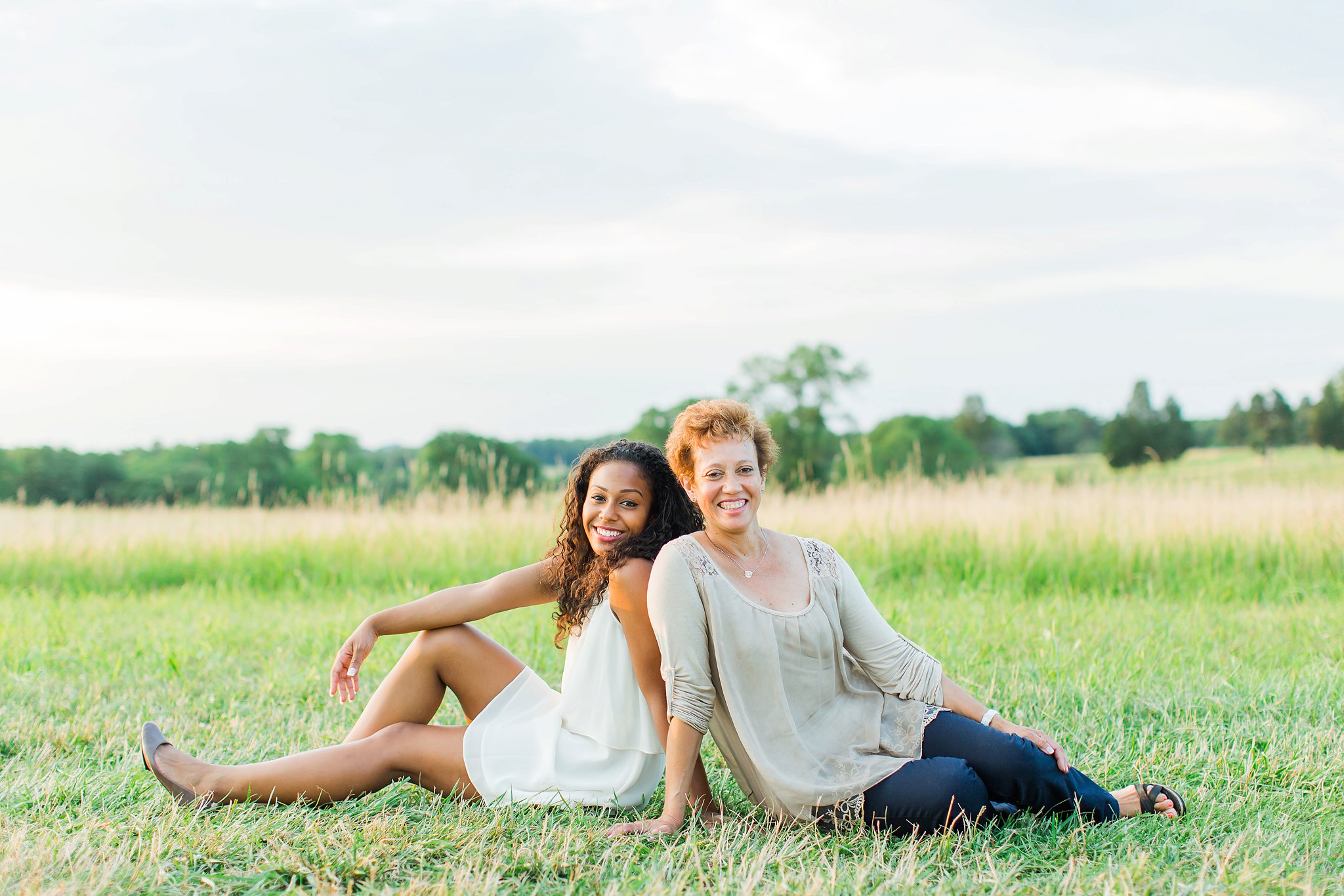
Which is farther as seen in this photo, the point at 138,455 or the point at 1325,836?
the point at 138,455

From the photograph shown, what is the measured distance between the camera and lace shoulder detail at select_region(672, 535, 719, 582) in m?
2.88

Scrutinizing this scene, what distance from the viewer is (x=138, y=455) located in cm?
3559

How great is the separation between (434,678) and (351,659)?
0.28 m

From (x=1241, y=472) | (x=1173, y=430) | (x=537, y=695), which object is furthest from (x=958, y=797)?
(x=1173, y=430)

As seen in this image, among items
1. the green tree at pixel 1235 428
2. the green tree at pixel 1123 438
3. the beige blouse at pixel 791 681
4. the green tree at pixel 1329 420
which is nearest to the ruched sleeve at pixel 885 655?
the beige blouse at pixel 791 681

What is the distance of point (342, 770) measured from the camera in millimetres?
3174

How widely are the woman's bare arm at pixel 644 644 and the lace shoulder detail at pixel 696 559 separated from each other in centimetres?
20

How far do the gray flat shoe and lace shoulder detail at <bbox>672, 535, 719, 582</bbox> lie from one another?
5.56 feet

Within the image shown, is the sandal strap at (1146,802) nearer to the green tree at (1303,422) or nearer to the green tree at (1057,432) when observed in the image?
the green tree at (1303,422)

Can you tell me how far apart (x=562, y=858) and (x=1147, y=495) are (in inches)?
335

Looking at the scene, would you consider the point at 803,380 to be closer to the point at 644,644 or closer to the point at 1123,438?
the point at 1123,438

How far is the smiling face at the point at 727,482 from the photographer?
9.50 ft

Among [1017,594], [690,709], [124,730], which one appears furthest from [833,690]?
[1017,594]

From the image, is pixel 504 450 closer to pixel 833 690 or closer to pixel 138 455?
pixel 138 455
